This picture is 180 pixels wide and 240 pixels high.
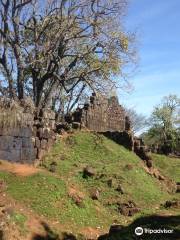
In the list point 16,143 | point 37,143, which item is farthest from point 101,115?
point 16,143

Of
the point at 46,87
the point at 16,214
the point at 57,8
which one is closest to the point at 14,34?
the point at 57,8

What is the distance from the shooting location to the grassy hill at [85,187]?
47.7ft

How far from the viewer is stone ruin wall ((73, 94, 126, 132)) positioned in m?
25.5

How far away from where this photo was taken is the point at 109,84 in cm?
2550

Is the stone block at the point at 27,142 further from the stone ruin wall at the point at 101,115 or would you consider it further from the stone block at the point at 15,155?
the stone ruin wall at the point at 101,115

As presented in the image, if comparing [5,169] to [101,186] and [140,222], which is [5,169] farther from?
[140,222]

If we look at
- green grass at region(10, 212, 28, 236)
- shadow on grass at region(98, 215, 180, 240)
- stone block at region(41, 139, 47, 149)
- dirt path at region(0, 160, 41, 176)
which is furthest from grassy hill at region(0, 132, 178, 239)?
shadow on grass at region(98, 215, 180, 240)

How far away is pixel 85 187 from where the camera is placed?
1678 cm

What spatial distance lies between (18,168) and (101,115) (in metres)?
10.7

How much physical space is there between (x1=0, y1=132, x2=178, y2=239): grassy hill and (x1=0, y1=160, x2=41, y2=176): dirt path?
0.92 feet

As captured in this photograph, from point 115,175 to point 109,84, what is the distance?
836 cm

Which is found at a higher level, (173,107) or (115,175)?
(173,107)

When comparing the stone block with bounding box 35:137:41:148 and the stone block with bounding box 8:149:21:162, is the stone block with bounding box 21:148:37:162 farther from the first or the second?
the stone block with bounding box 35:137:41:148

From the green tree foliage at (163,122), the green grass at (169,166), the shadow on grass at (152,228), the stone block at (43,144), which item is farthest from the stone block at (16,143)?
the green tree foliage at (163,122)
